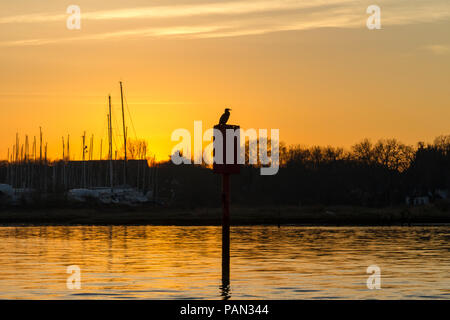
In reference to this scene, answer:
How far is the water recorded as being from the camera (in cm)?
2909

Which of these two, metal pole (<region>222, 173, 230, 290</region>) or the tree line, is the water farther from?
the tree line

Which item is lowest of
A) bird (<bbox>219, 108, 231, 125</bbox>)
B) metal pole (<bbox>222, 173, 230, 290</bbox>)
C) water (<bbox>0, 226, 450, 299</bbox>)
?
water (<bbox>0, 226, 450, 299</bbox>)

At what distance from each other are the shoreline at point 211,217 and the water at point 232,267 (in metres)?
30.3

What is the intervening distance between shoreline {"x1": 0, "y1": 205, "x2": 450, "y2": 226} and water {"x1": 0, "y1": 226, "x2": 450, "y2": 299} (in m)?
30.3

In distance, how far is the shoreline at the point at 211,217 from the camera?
9331 centimetres

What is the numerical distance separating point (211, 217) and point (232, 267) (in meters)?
61.5

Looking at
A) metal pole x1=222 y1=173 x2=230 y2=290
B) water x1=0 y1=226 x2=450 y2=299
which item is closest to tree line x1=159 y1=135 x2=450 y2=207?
water x1=0 y1=226 x2=450 y2=299

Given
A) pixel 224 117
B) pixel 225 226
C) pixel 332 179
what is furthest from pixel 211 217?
pixel 224 117

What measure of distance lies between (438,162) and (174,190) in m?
47.6

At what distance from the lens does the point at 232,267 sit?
38.6 m

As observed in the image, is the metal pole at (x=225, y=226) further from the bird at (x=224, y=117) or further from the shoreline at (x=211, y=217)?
the shoreline at (x=211, y=217)

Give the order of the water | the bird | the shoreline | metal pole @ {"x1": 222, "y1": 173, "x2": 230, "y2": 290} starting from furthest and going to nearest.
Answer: the shoreline, metal pole @ {"x1": 222, "y1": 173, "x2": 230, "y2": 290}, the bird, the water
